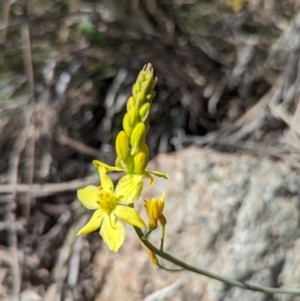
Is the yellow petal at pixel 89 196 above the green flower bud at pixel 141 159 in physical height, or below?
below

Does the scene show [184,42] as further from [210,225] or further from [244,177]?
[210,225]

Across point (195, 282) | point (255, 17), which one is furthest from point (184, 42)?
point (195, 282)

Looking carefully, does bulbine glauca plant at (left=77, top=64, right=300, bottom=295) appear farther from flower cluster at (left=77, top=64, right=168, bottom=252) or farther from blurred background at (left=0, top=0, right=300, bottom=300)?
blurred background at (left=0, top=0, right=300, bottom=300)

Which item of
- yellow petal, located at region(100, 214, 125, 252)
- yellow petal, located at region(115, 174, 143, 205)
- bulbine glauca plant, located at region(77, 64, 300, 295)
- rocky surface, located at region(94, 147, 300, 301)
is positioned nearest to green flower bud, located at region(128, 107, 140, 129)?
bulbine glauca plant, located at region(77, 64, 300, 295)

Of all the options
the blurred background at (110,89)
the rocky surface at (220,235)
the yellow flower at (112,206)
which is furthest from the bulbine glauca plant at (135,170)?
the blurred background at (110,89)

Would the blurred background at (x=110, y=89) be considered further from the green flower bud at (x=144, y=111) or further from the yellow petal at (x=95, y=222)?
the green flower bud at (x=144, y=111)

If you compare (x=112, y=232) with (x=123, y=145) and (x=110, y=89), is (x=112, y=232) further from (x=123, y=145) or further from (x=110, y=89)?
(x=110, y=89)
